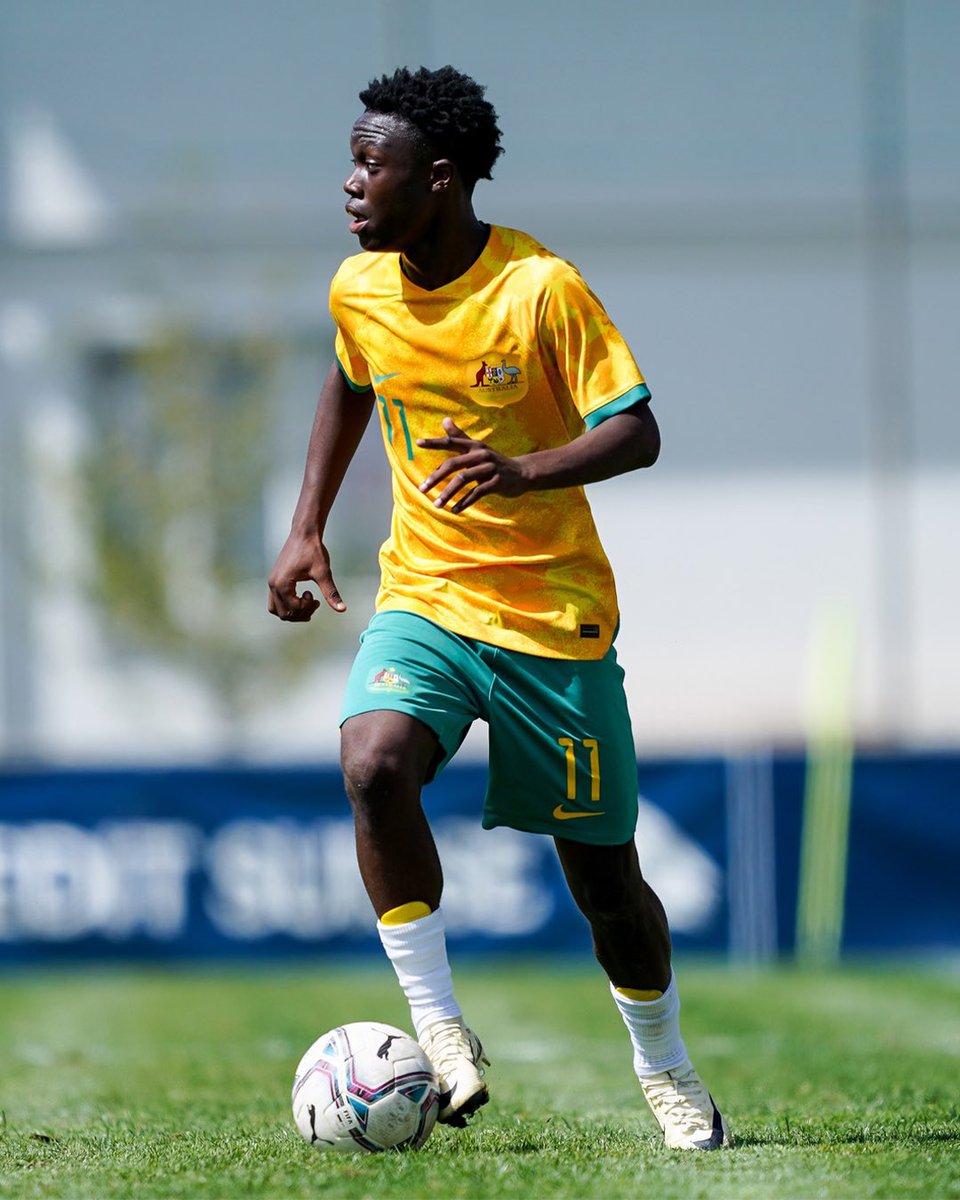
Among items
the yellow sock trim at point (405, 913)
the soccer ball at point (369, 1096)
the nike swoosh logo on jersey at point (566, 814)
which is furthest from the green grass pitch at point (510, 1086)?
the nike swoosh logo on jersey at point (566, 814)

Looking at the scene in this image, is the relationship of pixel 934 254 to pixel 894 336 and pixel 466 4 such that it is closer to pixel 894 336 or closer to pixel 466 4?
pixel 894 336

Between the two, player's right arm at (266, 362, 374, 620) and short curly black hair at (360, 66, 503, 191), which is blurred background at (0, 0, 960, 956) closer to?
player's right arm at (266, 362, 374, 620)

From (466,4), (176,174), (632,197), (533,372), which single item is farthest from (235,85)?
(533,372)

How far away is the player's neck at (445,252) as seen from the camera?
4.62 m

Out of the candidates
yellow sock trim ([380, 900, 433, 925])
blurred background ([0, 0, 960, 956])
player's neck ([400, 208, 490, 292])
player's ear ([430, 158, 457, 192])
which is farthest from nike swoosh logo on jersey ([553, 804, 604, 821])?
blurred background ([0, 0, 960, 956])

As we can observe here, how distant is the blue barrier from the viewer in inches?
460

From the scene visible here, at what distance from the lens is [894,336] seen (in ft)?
67.4

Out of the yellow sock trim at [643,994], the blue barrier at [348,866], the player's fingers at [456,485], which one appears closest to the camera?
the player's fingers at [456,485]

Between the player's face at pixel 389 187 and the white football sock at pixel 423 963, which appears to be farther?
the player's face at pixel 389 187

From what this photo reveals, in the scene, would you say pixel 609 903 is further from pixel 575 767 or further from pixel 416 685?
pixel 416 685

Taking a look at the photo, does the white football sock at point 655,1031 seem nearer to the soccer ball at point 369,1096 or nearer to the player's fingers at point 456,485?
the soccer ball at point 369,1096

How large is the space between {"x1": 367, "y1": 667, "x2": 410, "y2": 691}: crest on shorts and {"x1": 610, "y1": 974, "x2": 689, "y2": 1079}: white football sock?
1011mm

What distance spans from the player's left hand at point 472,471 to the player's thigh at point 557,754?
Result: 0.55 metres

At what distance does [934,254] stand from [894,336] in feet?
3.10
